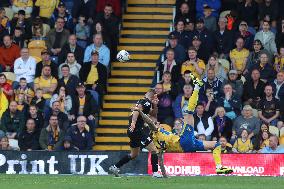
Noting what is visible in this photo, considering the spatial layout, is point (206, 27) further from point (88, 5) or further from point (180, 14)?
point (88, 5)

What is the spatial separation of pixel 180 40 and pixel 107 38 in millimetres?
2211

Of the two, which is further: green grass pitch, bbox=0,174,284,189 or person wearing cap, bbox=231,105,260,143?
person wearing cap, bbox=231,105,260,143

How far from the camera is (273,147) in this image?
26.7m

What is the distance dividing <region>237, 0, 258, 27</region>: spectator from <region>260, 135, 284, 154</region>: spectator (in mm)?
4858

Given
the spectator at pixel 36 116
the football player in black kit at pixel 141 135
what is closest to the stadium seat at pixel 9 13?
the spectator at pixel 36 116

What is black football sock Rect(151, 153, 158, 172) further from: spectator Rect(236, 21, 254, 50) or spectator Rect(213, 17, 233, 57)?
spectator Rect(236, 21, 254, 50)

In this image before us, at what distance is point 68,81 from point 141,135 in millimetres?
6230

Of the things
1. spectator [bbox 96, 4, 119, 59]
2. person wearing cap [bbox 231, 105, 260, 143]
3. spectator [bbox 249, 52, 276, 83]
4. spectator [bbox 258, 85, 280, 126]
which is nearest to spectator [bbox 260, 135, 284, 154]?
person wearing cap [bbox 231, 105, 260, 143]

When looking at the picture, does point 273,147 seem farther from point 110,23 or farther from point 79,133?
point 110,23

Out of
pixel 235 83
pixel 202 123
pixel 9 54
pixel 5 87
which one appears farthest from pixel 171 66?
pixel 9 54

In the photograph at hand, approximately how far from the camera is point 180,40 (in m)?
30.1

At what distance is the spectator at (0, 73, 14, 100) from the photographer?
97.6 ft

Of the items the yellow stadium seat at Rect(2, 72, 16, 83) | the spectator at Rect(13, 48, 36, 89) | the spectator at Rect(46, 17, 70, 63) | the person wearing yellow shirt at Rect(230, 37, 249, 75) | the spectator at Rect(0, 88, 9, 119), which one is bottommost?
the spectator at Rect(0, 88, 9, 119)

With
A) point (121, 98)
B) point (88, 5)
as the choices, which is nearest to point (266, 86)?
point (121, 98)
